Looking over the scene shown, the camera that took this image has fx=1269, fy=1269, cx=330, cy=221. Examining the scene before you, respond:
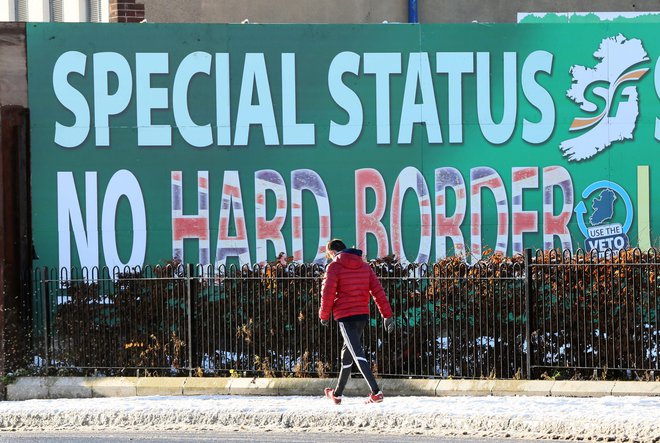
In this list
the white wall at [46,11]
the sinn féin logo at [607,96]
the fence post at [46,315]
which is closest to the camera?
the fence post at [46,315]

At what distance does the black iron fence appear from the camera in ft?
43.7

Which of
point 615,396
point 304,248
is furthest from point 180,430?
point 304,248

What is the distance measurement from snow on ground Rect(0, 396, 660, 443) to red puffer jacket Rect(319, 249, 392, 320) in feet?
3.02

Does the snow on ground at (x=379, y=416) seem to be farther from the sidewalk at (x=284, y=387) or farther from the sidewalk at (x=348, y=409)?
the sidewalk at (x=284, y=387)

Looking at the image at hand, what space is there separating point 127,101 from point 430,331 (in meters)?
6.91

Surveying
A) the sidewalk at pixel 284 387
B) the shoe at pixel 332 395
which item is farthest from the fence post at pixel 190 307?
the shoe at pixel 332 395

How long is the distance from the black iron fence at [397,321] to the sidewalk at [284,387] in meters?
0.59

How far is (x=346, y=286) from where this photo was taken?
1204 centimetres

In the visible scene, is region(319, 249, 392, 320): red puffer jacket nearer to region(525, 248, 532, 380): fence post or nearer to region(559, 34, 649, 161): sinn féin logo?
region(525, 248, 532, 380): fence post

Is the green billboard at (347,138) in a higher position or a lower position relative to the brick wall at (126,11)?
lower

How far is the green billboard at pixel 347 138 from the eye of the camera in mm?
18547

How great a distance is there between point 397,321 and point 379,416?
9.14 feet

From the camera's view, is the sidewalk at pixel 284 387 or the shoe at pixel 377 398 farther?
the sidewalk at pixel 284 387

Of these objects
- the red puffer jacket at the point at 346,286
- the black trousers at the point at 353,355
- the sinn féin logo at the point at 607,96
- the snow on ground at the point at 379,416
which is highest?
the sinn féin logo at the point at 607,96
